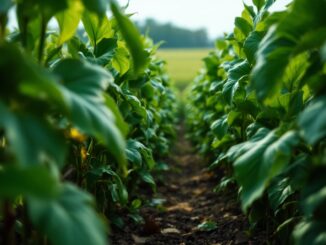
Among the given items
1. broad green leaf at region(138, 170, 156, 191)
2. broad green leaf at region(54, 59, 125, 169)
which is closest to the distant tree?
broad green leaf at region(138, 170, 156, 191)

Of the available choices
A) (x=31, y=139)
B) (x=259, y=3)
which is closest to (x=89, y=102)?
(x=31, y=139)

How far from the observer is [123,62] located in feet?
11.3

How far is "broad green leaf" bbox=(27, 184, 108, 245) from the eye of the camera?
1.48m

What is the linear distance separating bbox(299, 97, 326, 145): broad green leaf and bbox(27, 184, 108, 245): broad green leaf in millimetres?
753

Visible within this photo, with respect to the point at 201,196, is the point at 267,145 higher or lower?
higher

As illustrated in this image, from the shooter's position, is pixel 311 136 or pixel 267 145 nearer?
pixel 311 136

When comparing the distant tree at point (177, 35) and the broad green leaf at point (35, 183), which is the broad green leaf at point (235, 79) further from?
the distant tree at point (177, 35)

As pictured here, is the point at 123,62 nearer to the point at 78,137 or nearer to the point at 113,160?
the point at 113,160

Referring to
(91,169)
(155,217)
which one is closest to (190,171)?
(155,217)

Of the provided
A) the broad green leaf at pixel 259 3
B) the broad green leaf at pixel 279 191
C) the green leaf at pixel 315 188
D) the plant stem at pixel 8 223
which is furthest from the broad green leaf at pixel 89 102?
the broad green leaf at pixel 259 3

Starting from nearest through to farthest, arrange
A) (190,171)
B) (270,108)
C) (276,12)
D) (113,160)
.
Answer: (276,12), (270,108), (113,160), (190,171)

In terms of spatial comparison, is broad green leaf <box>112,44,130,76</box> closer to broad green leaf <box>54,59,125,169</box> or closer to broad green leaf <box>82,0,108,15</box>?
broad green leaf <box>54,59,125,169</box>

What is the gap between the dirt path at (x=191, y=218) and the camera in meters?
3.77

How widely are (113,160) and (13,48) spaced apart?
209 cm
